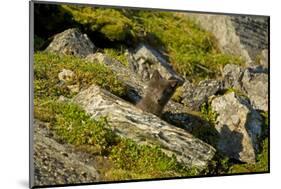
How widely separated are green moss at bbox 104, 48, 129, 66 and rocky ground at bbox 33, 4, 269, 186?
0.02 meters

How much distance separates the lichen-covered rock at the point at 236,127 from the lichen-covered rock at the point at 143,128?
6.6 inches

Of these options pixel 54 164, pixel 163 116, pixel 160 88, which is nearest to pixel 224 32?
pixel 160 88

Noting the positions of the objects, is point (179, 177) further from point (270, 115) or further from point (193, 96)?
point (270, 115)

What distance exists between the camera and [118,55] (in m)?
4.55

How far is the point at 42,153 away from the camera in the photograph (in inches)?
167

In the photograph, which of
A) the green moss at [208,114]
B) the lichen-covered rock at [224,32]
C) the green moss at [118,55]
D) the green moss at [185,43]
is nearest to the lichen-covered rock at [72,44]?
the green moss at [118,55]

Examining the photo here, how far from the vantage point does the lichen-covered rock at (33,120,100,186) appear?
13.9ft

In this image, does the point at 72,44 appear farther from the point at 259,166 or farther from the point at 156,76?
the point at 259,166

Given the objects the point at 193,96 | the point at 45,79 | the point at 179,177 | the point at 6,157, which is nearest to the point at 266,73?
the point at 193,96

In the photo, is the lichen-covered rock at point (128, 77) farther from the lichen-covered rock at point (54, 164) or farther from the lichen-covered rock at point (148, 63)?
the lichen-covered rock at point (54, 164)

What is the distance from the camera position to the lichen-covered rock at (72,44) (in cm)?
436

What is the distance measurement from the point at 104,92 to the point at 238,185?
1246 mm

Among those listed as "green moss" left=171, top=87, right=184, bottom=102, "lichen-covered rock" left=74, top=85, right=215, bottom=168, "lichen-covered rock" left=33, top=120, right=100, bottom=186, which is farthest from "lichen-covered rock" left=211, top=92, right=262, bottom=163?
"lichen-covered rock" left=33, top=120, right=100, bottom=186

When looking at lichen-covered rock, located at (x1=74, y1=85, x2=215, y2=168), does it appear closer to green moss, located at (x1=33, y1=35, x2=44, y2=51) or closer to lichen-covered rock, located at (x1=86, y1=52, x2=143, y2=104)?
lichen-covered rock, located at (x1=86, y1=52, x2=143, y2=104)
